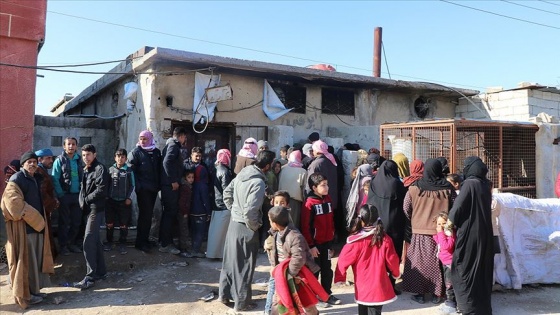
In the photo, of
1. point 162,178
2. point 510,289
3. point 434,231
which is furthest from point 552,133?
point 162,178

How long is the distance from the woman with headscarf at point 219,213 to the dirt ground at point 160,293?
275 millimetres

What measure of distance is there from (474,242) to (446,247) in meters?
0.35

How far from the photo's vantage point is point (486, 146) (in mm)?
7367

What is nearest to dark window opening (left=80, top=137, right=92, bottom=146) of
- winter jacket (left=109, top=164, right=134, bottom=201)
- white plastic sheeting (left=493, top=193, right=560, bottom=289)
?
winter jacket (left=109, top=164, right=134, bottom=201)

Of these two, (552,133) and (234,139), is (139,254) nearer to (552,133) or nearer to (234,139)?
(234,139)

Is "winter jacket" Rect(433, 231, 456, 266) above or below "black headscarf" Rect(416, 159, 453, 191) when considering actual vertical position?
below

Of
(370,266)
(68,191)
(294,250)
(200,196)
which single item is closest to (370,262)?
(370,266)

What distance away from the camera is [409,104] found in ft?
38.5

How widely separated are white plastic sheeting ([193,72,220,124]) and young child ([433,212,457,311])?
5218 millimetres

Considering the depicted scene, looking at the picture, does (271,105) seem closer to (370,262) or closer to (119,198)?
(119,198)

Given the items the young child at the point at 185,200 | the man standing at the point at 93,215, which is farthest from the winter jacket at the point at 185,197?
the man standing at the point at 93,215

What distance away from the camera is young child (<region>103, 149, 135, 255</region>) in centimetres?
605

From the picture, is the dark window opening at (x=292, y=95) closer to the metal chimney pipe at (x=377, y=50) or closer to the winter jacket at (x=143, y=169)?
the winter jacket at (x=143, y=169)

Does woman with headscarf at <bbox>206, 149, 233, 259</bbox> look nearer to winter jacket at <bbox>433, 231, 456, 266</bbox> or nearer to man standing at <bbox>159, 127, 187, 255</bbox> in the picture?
man standing at <bbox>159, 127, 187, 255</bbox>
